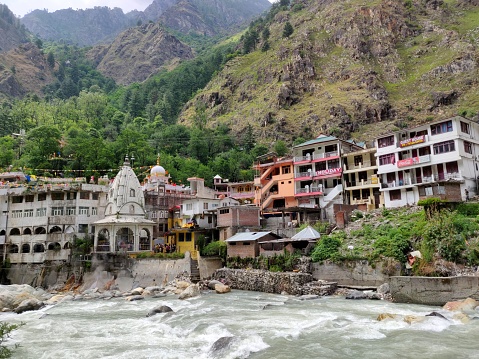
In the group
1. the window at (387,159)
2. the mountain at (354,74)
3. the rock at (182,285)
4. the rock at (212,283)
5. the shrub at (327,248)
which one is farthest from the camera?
the mountain at (354,74)

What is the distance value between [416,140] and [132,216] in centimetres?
3226

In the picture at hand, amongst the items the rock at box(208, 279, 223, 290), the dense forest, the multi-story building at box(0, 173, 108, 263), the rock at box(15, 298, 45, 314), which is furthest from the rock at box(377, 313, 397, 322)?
the dense forest

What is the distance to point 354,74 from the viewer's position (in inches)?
4161

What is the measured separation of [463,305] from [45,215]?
44703mm

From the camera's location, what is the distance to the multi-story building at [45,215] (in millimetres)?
47312

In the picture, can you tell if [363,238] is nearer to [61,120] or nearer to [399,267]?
[399,267]

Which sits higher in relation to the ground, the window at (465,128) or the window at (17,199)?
the window at (465,128)

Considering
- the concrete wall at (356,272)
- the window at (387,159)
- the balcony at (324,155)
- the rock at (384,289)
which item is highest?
the balcony at (324,155)

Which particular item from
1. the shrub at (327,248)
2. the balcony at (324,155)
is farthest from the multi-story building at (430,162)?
the shrub at (327,248)

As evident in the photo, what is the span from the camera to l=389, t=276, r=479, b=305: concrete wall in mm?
22984

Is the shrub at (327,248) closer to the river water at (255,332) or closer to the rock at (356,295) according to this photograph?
the rock at (356,295)

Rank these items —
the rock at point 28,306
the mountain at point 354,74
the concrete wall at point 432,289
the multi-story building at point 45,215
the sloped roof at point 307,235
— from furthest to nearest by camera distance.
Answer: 1. the mountain at point 354,74
2. the multi-story building at point 45,215
3. the sloped roof at point 307,235
4. the rock at point 28,306
5. the concrete wall at point 432,289

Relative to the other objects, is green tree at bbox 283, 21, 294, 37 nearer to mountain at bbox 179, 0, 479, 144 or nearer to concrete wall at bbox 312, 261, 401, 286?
mountain at bbox 179, 0, 479, 144

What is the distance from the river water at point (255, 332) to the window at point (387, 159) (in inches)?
810
